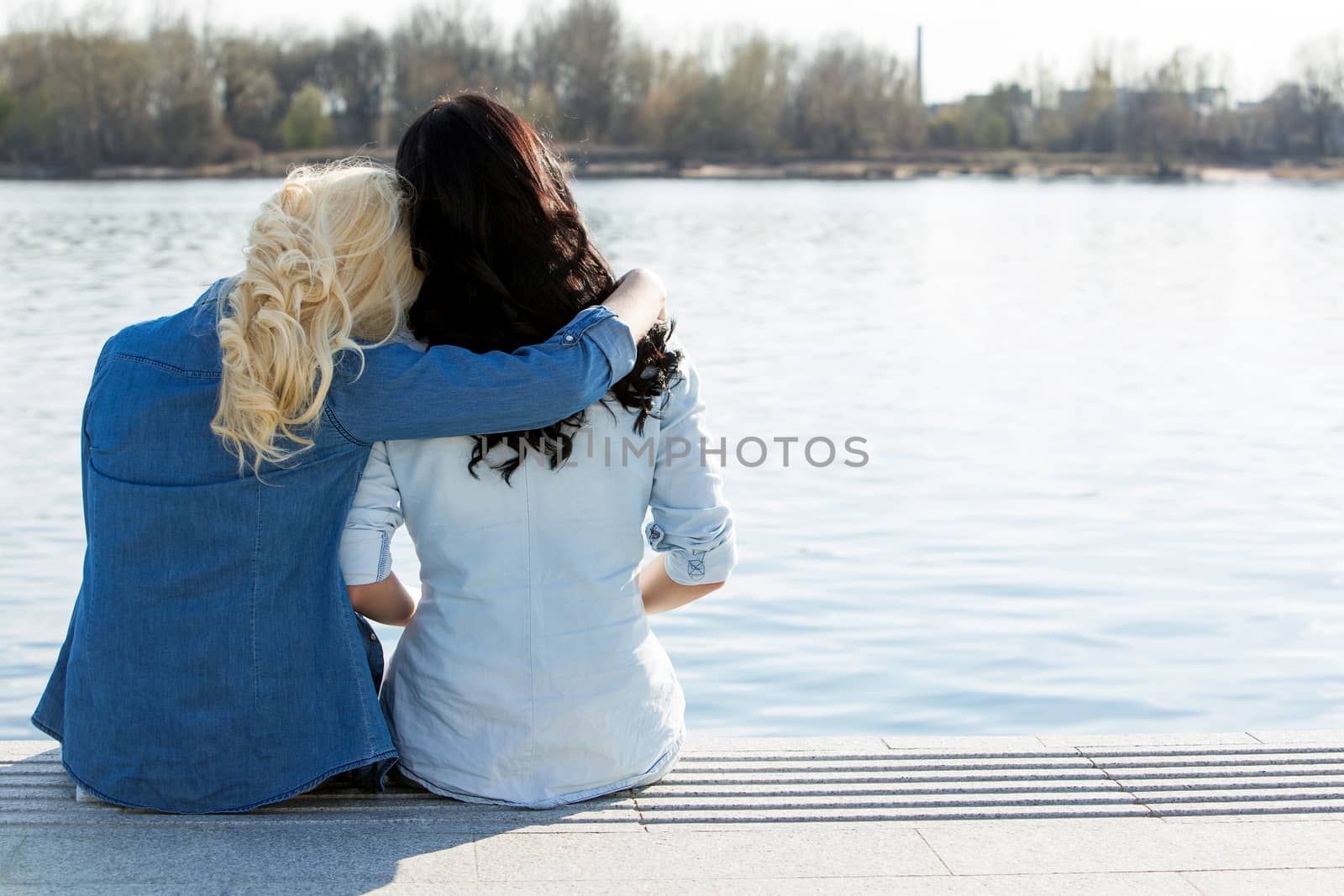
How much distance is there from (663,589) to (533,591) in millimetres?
335

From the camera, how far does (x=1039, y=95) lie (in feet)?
311

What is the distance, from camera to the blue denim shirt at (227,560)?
2211 millimetres

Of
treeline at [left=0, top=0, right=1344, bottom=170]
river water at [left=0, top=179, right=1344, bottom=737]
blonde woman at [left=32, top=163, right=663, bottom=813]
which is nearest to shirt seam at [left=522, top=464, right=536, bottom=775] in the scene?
blonde woman at [left=32, top=163, right=663, bottom=813]

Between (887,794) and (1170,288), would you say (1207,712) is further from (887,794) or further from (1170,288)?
(1170,288)

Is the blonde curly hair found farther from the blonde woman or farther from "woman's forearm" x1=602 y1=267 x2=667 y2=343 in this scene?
"woman's forearm" x1=602 y1=267 x2=667 y2=343

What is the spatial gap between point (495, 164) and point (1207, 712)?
3.74 m

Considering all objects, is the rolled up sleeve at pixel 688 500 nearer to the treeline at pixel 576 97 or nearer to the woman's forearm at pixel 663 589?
the woman's forearm at pixel 663 589

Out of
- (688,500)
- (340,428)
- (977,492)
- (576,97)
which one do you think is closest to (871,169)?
(576,97)

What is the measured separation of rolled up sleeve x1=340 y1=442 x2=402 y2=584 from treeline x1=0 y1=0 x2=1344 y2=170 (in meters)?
68.2

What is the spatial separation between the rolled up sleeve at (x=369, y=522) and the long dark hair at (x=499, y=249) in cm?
16

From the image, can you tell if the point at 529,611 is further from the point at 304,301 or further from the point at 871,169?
the point at 871,169

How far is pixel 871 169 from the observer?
72.9m

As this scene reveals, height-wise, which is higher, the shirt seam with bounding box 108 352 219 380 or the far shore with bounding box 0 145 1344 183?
the shirt seam with bounding box 108 352 219 380

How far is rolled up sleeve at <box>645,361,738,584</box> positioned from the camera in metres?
2.40
